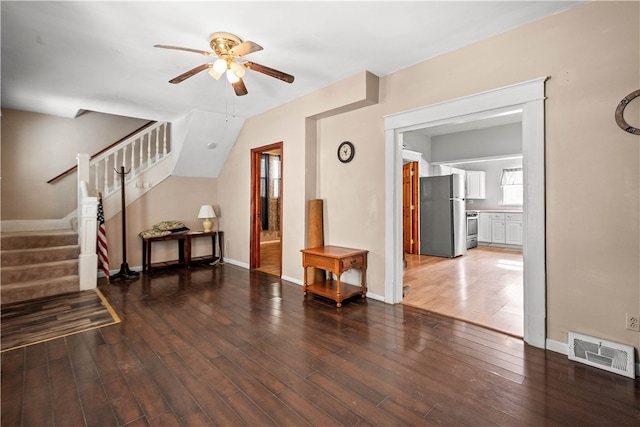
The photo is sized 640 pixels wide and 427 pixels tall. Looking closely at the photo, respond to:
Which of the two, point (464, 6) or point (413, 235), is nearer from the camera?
point (464, 6)

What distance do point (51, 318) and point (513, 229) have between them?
341 inches

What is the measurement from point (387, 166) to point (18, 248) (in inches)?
199

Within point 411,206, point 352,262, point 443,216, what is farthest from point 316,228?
point 443,216

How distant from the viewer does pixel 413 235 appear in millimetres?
6938

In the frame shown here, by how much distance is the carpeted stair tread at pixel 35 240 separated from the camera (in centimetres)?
404

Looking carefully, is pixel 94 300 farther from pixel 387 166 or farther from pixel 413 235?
pixel 413 235

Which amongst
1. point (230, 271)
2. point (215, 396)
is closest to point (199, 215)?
point (230, 271)

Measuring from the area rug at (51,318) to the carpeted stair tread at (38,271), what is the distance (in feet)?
1.18

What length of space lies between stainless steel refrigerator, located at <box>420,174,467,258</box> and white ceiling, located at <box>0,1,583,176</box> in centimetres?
378

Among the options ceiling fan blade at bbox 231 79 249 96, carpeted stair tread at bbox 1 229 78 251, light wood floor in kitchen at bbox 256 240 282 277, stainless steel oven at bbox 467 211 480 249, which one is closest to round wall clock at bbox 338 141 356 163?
ceiling fan blade at bbox 231 79 249 96

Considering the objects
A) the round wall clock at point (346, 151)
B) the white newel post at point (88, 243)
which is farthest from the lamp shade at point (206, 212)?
the round wall clock at point (346, 151)

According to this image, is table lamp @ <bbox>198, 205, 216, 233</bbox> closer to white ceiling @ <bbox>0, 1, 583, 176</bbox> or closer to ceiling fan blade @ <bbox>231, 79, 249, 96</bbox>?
white ceiling @ <bbox>0, 1, 583, 176</bbox>

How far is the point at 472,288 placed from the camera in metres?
4.17

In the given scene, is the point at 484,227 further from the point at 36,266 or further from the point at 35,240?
the point at 35,240
